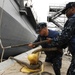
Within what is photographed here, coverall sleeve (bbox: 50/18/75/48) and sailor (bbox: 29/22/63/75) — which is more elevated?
coverall sleeve (bbox: 50/18/75/48)

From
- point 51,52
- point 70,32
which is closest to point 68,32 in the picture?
point 70,32

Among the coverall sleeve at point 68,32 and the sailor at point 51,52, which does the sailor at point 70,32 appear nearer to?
the coverall sleeve at point 68,32

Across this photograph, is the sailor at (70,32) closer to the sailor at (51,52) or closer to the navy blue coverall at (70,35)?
the navy blue coverall at (70,35)

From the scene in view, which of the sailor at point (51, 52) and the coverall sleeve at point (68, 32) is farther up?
the coverall sleeve at point (68, 32)

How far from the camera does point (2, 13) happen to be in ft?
16.4

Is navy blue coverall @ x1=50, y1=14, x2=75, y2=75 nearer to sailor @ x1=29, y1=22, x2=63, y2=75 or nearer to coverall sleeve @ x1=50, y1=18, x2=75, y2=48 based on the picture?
coverall sleeve @ x1=50, y1=18, x2=75, y2=48

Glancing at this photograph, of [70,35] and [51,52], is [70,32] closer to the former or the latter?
[70,35]

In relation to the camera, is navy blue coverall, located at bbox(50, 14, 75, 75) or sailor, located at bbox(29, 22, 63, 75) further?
sailor, located at bbox(29, 22, 63, 75)

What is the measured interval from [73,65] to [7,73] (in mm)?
1420

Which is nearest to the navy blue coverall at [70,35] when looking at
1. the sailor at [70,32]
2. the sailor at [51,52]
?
the sailor at [70,32]

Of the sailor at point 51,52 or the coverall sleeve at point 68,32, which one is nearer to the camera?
the coverall sleeve at point 68,32

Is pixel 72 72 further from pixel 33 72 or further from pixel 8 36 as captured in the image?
pixel 8 36

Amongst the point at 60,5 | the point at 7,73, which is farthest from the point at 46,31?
the point at 60,5

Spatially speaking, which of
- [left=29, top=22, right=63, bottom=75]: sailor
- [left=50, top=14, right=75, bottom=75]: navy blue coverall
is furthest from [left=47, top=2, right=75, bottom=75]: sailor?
[left=29, top=22, right=63, bottom=75]: sailor
